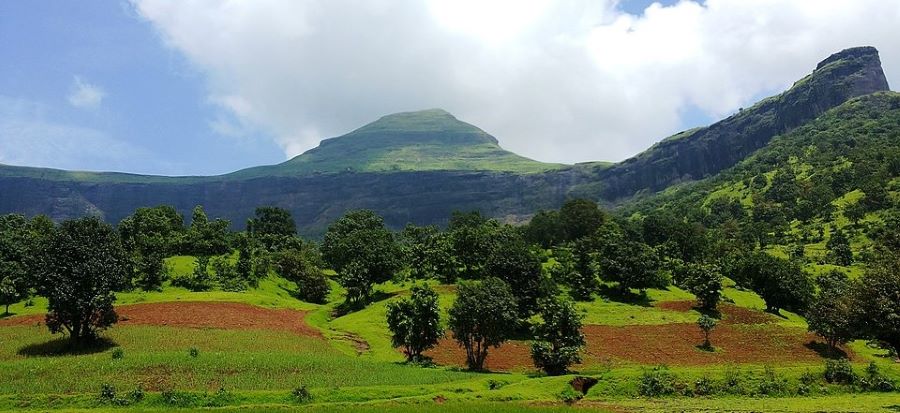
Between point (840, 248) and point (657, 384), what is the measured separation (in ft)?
407

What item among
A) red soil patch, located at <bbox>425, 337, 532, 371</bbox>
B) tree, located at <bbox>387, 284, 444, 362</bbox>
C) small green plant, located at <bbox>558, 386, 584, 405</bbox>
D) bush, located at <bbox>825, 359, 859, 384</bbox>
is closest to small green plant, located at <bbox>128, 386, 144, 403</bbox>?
tree, located at <bbox>387, 284, 444, 362</bbox>

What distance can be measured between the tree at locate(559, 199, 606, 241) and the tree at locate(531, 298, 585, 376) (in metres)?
92.9

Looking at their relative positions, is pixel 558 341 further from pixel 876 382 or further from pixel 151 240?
pixel 151 240

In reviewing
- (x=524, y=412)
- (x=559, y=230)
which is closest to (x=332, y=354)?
(x=524, y=412)

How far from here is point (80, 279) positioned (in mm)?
54375

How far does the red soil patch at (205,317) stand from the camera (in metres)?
66.9

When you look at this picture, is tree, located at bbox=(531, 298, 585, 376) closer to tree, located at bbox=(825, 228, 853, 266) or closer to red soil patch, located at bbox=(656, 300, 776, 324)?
red soil patch, located at bbox=(656, 300, 776, 324)

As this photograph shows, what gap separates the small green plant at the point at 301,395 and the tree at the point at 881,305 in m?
37.2

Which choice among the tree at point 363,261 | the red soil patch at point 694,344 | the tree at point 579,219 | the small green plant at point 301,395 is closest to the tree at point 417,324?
the red soil patch at point 694,344

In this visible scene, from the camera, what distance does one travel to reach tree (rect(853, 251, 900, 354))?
127 feet

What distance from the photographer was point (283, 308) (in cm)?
8538

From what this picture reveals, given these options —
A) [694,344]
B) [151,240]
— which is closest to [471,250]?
[694,344]

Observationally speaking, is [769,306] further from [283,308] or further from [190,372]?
[190,372]

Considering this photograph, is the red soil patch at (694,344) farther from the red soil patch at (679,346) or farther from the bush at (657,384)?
the bush at (657,384)
